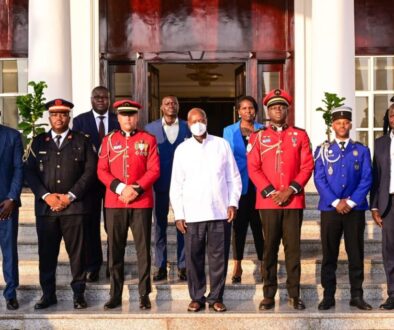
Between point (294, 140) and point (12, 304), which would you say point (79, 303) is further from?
point (294, 140)

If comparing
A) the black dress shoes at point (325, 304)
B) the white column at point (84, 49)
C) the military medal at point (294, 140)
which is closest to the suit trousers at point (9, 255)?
the military medal at point (294, 140)

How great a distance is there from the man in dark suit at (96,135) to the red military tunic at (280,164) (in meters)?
1.60

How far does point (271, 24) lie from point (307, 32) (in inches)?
23.3

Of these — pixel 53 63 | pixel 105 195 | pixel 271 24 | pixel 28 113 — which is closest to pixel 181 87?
pixel 271 24

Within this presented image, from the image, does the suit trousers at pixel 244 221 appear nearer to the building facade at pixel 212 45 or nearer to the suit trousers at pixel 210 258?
the suit trousers at pixel 210 258

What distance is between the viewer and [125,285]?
6801mm

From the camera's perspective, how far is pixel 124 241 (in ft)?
21.2

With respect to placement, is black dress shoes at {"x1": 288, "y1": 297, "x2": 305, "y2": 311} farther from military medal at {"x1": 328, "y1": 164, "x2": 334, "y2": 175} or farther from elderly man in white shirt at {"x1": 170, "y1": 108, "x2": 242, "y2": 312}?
military medal at {"x1": 328, "y1": 164, "x2": 334, "y2": 175}

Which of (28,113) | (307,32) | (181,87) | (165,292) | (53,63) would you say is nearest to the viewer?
(165,292)

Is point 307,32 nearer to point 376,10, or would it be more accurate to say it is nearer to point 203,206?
point 376,10

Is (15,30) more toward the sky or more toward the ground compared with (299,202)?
more toward the sky

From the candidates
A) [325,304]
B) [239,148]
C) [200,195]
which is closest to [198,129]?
[200,195]

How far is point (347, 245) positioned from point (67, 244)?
2.55 m

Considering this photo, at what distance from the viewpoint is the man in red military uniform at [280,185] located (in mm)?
6305
